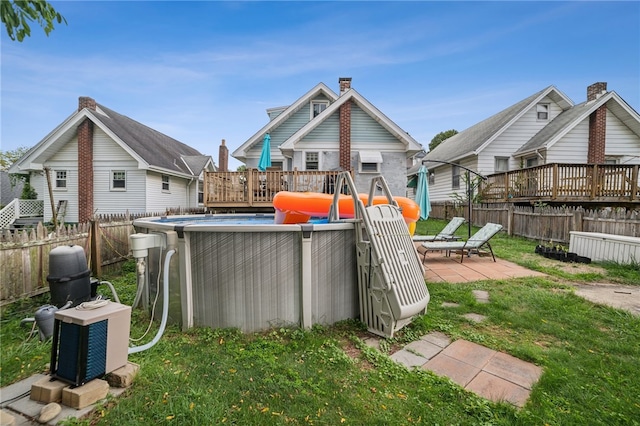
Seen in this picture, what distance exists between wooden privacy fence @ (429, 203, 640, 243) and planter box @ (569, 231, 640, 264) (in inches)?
45.8

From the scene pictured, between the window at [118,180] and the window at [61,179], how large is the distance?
2.66 metres

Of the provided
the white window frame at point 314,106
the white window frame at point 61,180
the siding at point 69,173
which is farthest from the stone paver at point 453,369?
the white window frame at point 61,180

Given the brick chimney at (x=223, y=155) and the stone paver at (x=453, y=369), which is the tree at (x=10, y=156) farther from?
the stone paver at (x=453, y=369)

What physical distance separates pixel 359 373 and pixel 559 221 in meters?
10.0

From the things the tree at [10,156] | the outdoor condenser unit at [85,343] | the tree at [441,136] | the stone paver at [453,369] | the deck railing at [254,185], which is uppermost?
the tree at [441,136]

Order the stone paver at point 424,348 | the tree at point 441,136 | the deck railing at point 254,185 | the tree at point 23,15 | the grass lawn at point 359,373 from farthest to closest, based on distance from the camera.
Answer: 1. the tree at point 441,136
2. the deck railing at point 254,185
3. the stone paver at point 424,348
4. the tree at point 23,15
5. the grass lawn at point 359,373

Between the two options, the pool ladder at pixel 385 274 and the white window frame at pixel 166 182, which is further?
the white window frame at pixel 166 182

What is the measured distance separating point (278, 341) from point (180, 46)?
8.50m

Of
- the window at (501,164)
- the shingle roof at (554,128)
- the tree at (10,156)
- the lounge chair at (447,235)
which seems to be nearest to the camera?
the lounge chair at (447,235)

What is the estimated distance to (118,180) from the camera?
16203 mm

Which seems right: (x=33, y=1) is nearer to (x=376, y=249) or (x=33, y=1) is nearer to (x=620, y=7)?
(x=376, y=249)

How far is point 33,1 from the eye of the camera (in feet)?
7.28

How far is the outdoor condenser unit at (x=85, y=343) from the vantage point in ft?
6.81

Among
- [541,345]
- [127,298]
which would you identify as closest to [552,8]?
[541,345]
